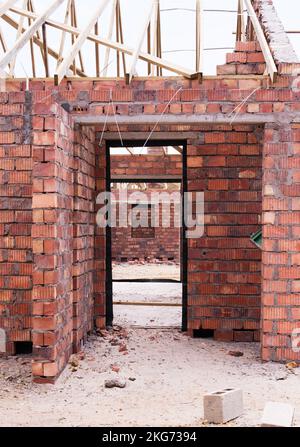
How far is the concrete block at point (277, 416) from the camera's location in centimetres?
357

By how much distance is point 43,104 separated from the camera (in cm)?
465

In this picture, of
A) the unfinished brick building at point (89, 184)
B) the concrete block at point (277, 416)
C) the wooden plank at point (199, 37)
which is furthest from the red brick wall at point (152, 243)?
the concrete block at point (277, 416)

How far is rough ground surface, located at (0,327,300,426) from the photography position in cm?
402

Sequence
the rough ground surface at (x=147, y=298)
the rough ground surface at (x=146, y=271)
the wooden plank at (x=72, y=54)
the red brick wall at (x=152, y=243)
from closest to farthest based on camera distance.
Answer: the wooden plank at (x=72, y=54) < the rough ground surface at (x=147, y=298) < the rough ground surface at (x=146, y=271) < the red brick wall at (x=152, y=243)

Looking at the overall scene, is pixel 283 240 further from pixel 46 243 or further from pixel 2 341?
pixel 2 341

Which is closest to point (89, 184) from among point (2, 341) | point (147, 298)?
point (2, 341)

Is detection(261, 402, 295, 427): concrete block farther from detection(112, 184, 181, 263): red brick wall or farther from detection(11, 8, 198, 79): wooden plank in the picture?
detection(112, 184, 181, 263): red brick wall

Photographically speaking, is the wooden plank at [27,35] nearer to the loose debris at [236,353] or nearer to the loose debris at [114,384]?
the loose debris at [114,384]

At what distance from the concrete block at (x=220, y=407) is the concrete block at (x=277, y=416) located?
287mm

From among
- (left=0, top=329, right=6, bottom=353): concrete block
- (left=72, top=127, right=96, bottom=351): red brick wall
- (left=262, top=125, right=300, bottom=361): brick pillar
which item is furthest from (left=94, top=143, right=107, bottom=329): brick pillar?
(left=262, top=125, right=300, bottom=361): brick pillar

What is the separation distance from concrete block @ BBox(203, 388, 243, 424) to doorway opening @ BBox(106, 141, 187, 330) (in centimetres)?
268

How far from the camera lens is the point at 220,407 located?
12.5ft

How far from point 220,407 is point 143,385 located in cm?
112
